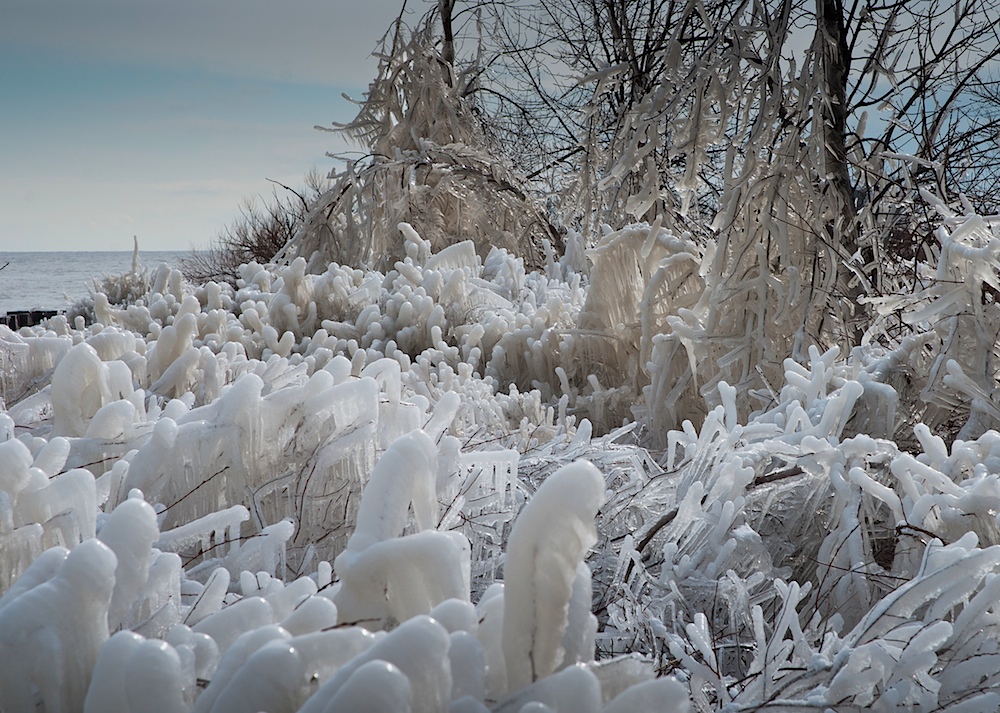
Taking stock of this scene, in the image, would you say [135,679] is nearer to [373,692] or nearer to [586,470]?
[373,692]

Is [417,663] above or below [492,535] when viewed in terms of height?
above

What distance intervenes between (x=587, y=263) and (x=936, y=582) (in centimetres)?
492


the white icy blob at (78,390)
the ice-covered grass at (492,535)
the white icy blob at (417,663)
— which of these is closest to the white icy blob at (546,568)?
the ice-covered grass at (492,535)

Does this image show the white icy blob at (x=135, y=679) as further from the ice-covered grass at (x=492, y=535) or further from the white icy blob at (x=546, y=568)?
the white icy blob at (x=546, y=568)

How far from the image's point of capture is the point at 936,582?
1256mm

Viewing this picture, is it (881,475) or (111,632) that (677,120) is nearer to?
(881,475)

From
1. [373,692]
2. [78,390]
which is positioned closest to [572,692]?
[373,692]

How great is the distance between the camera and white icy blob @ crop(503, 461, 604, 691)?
0.84 meters

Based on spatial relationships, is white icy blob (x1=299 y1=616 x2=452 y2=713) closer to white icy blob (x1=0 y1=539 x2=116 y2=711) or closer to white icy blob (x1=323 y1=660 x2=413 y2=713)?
white icy blob (x1=323 y1=660 x2=413 y2=713)

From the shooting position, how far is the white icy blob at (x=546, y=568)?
0.84 meters

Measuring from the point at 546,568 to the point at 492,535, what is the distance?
0.92 m

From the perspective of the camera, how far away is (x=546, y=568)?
0.85 meters

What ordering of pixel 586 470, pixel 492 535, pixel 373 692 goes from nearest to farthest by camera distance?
pixel 373 692 < pixel 586 470 < pixel 492 535

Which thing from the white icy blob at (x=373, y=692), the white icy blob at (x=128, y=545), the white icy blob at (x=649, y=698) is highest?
the white icy blob at (x=128, y=545)
